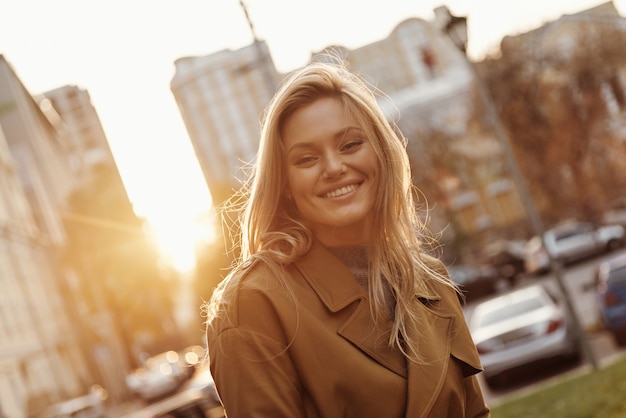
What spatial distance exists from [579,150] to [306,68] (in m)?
32.2

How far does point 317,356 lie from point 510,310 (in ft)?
49.0

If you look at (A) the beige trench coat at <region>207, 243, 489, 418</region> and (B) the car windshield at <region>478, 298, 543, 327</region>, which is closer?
(A) the beige trench coat at <region>207, 243, 489, 418</region>

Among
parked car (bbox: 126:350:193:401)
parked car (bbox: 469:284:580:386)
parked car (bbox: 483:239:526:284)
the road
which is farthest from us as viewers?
parked car (bbox: 483:239:526:284)

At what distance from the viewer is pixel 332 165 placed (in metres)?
2.91

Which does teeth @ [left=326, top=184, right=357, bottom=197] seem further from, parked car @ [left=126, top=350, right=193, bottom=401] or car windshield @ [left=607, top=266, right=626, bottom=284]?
parked car @ [left=126, top=350, right=193, bottom=401]

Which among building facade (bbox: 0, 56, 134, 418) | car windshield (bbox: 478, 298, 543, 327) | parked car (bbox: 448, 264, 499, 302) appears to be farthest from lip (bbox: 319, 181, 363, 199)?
parked car (bbox: 448, 264, 499, 302)

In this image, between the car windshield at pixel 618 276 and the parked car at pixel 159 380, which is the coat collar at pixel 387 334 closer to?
the car windshield at pixel 618 276

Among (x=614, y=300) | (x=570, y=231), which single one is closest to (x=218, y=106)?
(x=570, y=231)

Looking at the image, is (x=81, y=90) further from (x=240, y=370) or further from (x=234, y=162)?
(x=240, y=370)

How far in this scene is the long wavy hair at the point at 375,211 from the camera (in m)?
2.88

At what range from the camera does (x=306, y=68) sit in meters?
3.05

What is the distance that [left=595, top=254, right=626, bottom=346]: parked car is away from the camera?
1580 cm

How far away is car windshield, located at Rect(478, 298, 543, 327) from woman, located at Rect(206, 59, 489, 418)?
1391cm

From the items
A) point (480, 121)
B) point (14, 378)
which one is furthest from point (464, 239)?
point (14, 378)
